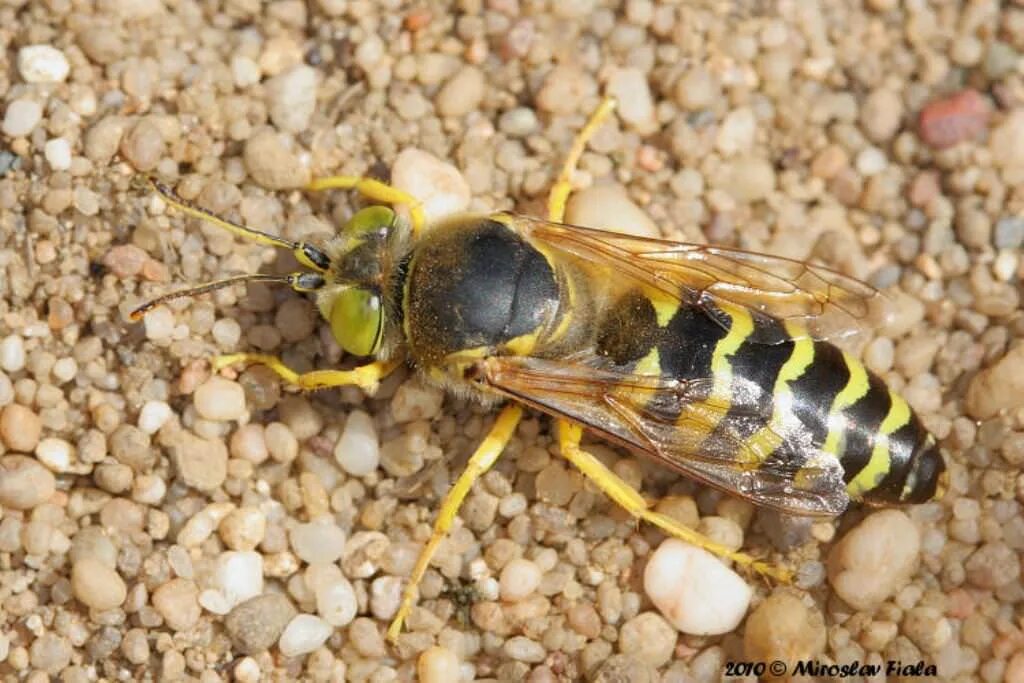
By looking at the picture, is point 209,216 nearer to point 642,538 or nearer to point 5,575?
point 5,575

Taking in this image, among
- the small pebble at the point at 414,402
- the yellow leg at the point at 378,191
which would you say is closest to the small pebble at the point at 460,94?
the yellow leg at the point at 378,191

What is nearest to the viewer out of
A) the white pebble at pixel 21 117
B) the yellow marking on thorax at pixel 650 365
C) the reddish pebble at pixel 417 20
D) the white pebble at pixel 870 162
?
the yellow marking on thorax at pixel 650 365

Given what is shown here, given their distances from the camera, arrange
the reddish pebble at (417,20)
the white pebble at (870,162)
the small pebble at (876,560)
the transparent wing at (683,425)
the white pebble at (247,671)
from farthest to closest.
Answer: the white pebble at (870,162) → the reddish pebble at (417,20) → the small pebble at (876,560) → the white pebble at (247,671) → the transparent wing at (683,425)

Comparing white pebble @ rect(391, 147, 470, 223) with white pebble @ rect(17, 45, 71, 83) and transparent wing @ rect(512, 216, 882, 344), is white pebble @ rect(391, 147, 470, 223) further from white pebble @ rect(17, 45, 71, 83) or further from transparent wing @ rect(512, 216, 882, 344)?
white pebble @ rect(17, 45, 71, 83)

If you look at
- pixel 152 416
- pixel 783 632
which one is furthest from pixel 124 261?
pixel 783 632

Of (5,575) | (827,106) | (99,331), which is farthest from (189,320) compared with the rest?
(827,106)

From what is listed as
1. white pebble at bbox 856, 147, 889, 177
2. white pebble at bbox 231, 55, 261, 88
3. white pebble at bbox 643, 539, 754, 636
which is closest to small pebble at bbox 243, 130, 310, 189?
white pebble at bbox 231, 55, 261, 88

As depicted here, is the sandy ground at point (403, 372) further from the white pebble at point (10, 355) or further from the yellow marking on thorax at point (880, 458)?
the yellow marking on thorax at point (880, 458)
